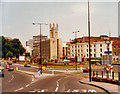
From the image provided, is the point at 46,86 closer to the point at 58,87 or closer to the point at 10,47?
the point at 58,87

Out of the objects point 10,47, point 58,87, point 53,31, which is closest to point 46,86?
point 58,87

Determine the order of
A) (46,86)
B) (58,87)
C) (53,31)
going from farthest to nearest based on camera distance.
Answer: (53,31) → (46,86) → (58,87)

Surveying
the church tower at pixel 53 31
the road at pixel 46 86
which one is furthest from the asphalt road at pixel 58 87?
the church tower at pixel 53 31

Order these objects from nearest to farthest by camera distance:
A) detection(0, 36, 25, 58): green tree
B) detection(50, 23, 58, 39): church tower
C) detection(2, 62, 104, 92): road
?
1. detection(2, 62, 104, 92): road
2. detection(0, 36, 25, 58): green tree
3. detection(50, 23, 58, 39): church tower

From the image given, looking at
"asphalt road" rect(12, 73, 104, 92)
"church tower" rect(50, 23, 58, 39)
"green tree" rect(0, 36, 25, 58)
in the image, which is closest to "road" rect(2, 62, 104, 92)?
"asphalt road" rect(12, 73, 104, 92)

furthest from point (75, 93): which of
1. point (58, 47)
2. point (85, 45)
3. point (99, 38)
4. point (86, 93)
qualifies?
point (58, 47)

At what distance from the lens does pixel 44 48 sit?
6176 inches

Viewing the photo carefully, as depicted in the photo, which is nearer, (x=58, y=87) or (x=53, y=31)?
(x=58, y=87)

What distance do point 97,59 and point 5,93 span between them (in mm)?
88676

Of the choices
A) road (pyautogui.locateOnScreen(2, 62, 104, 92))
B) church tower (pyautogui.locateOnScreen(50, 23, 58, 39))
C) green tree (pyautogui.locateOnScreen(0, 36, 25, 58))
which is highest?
church tower (pyautogui.locateOnScreen(50, 23, 58, 39))

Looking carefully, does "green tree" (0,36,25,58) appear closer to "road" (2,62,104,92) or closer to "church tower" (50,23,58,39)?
"church tower" (50,23,58,39)

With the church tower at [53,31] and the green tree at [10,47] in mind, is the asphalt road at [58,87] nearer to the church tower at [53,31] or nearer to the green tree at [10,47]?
the green tree at [10,47]

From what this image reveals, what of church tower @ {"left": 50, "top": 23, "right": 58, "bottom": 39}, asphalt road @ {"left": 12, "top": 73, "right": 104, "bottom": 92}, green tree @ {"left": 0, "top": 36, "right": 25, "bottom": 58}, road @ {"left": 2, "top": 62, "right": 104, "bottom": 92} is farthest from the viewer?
church tower @ {"left": 50, "top": 23, "right": 58, "bottom": 39}

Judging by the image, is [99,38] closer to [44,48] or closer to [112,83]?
[44,48]
